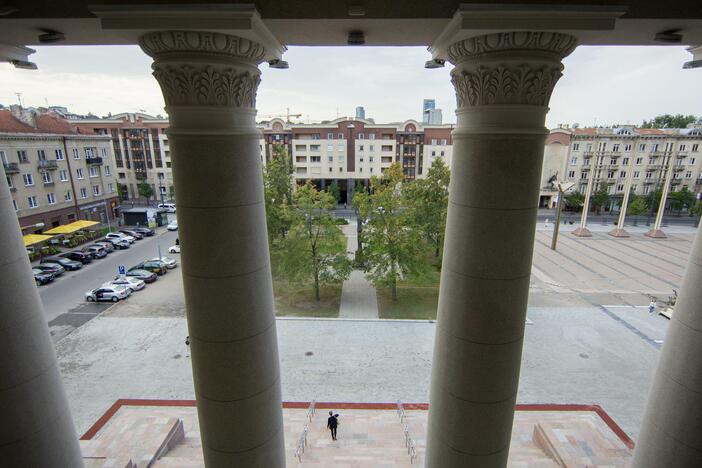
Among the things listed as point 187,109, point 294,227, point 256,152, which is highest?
point 187,109

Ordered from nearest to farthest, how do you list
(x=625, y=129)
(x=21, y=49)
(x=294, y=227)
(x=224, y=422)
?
(x=21, y=49), (x=224, y=422), (x=294, y=227), (x=625, y=129)

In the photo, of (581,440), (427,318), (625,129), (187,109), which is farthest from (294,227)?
(625,129)

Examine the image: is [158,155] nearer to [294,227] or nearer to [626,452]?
[294,227]

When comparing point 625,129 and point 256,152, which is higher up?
point 625,129

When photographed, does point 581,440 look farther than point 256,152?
Yes

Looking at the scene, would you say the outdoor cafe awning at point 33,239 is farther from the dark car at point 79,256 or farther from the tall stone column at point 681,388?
the tall stone column at point 681,388

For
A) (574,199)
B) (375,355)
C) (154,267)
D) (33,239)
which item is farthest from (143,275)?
(574,199)

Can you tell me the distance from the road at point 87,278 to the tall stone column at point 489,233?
23054mm

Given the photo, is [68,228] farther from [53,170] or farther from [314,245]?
[314,245]

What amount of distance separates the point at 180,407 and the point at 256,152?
1192 cm

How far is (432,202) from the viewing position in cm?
2853

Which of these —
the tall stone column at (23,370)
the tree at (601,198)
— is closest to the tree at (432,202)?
the tall stone column at (23,370)

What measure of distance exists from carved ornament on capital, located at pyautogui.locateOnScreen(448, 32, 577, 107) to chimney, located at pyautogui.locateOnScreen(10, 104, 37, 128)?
4703 cm

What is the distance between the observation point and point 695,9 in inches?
142
